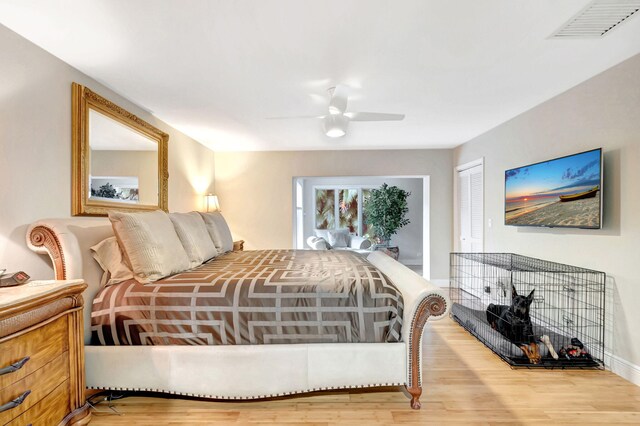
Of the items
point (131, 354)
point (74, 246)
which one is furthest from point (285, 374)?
point (74, 246)

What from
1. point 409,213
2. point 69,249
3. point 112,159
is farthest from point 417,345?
point 409,213

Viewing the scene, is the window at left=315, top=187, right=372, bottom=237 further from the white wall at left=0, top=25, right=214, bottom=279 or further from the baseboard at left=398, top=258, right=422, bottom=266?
the white wall at left=0, top=25, right=214, bottom=279

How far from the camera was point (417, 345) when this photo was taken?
2.08 m

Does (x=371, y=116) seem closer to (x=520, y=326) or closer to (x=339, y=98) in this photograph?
(x=339, y=98)

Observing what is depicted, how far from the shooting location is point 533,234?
346 centimetres

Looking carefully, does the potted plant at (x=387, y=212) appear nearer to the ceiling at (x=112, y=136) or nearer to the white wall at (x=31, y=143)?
the ceiling at (x=112, y=136)

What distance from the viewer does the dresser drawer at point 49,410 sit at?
1438 millimetres

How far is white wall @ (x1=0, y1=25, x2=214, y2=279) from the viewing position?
1.96 m

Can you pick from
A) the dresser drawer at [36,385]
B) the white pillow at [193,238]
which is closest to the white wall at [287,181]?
the white pillow at [193,238]

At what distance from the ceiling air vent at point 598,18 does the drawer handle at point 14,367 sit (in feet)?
10.5

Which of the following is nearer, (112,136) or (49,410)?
(49,410)

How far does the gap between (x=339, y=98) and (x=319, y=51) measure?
65 centimetres

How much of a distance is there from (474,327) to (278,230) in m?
3.41

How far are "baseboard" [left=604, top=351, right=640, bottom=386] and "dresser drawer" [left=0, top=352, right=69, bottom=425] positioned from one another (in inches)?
143
